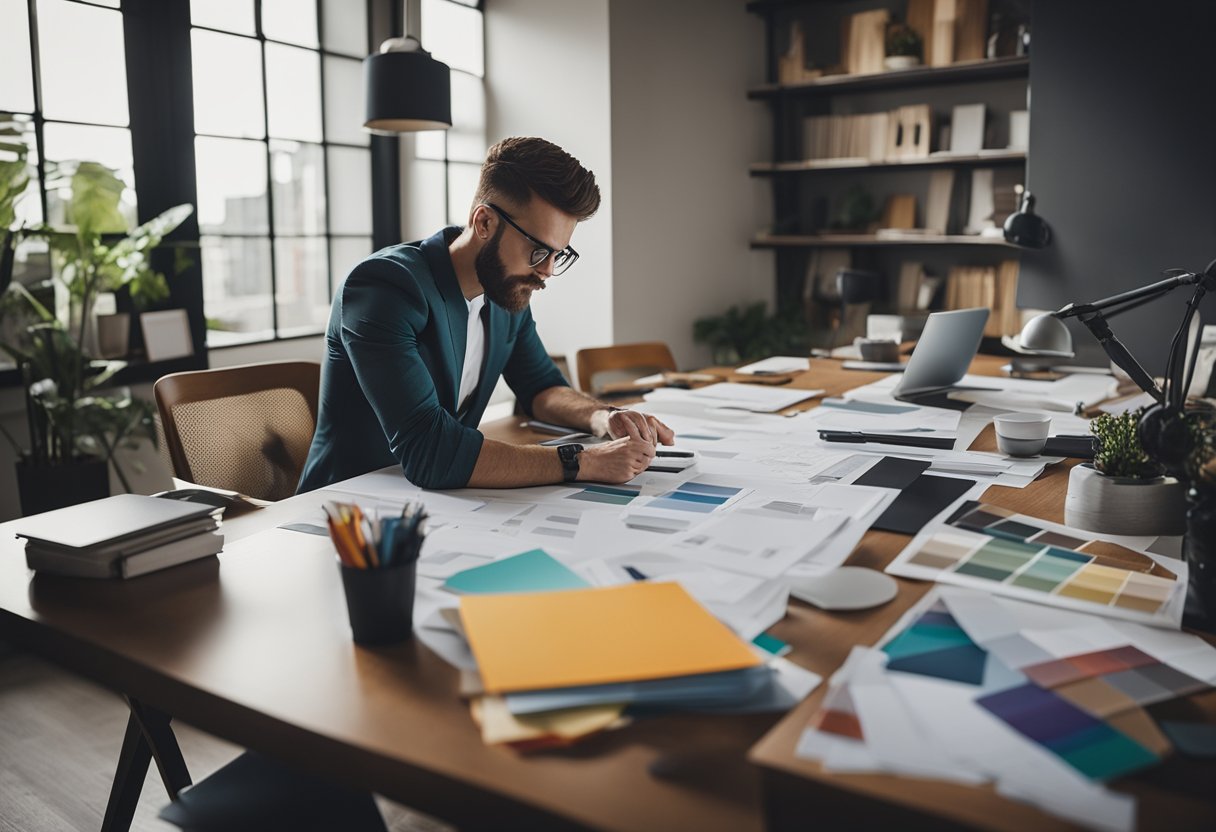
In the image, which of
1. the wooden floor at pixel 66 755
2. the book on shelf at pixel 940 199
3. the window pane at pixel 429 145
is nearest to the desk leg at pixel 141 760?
the wooden floor at pixel 66 755

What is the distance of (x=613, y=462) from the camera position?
1664 mm

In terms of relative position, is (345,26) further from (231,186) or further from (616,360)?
(616,360)

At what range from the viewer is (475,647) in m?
0.94

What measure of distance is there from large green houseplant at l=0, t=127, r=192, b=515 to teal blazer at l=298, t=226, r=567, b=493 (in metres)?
1.13

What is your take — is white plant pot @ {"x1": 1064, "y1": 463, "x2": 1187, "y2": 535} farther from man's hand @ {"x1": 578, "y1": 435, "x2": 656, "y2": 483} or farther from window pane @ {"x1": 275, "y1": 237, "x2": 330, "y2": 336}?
window pane @ {"x1": 275, "y1": 237, "x2": 330, "y2": 336}

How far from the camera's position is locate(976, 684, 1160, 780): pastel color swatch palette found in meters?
0.75

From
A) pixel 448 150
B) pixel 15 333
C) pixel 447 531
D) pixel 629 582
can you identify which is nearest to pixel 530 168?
pixel 447 531

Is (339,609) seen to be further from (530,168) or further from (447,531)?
(530,168)

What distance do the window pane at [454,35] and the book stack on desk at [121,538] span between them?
12.2 ft

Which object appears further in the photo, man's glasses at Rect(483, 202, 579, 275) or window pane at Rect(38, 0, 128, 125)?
window pane at Rect(38, 0, 128, 125)

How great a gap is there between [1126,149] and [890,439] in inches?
74.7

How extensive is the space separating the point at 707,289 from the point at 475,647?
4695 millimetres

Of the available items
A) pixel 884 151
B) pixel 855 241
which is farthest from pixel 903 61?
pixel 855 241

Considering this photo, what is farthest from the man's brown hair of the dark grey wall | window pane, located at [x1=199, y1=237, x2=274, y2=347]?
window pane, located at [x1=199, y1=237, x2=274, y2=347]
